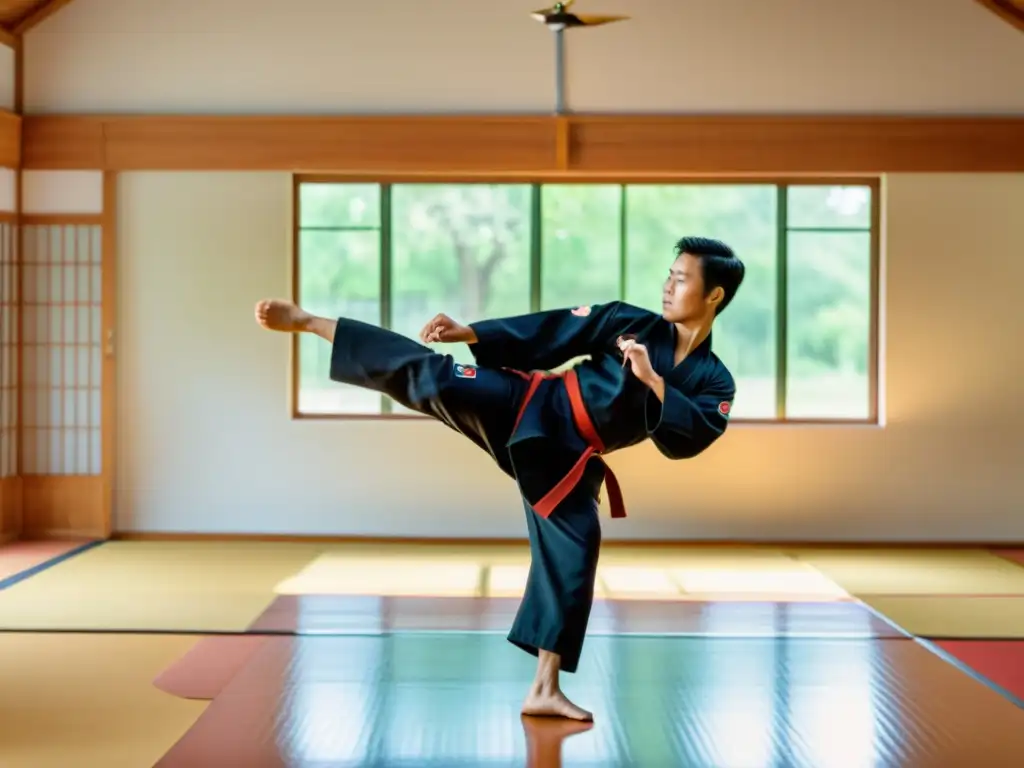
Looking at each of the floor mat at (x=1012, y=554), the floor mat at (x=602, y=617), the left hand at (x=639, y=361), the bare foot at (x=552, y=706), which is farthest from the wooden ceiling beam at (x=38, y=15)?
the floor mat at (x=1012, y=554)

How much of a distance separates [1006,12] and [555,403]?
15.4 ft

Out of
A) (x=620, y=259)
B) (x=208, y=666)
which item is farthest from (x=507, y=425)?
(x=620, y=259)

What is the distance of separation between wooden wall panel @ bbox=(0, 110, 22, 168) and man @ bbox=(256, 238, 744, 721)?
3.87 m

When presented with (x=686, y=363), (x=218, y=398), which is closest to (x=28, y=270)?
(x=218, y=398)

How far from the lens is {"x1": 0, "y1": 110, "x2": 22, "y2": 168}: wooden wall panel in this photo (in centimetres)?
605

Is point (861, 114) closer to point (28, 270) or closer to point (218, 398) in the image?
point (218, 398)

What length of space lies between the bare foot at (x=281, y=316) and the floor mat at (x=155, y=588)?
1664 mm

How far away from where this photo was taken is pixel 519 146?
6277 mm

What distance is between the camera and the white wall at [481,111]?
630 cm

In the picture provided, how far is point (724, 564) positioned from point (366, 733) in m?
3.22

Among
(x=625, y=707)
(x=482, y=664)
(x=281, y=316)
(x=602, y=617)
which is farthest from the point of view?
(x=602, y=617)

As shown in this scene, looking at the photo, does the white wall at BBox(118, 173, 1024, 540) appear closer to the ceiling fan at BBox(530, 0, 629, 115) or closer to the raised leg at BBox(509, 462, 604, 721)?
the ceiling fan at BBox(530, 0, 629, 115)

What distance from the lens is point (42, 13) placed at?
6.30 meters

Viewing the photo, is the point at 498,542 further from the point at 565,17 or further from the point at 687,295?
the point at 687,295
